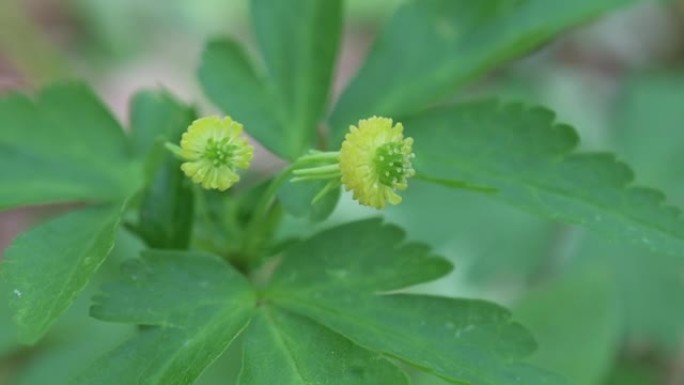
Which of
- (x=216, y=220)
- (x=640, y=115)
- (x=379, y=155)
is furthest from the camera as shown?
(x=640, y=115)

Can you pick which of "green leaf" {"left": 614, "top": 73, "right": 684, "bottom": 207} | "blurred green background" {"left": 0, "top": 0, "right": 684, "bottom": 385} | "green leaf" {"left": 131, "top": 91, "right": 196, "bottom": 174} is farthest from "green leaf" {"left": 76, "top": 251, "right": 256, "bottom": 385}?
"green leaf" {"left": 614, "top": 73, "right": 684, "bottom": 207}

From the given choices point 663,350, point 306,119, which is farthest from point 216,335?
point 663,350

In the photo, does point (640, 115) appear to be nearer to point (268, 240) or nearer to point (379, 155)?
point (268, 240)

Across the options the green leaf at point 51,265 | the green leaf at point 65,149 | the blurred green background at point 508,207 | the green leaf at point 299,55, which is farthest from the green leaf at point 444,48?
the blurred green background at point 508,207

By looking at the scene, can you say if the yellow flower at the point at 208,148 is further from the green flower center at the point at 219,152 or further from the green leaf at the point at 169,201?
the green leaf at the point at 169,201

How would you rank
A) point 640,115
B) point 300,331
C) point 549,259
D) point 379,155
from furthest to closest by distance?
point 640,115 → point 549,259 → point 300,331 → point 379,155
